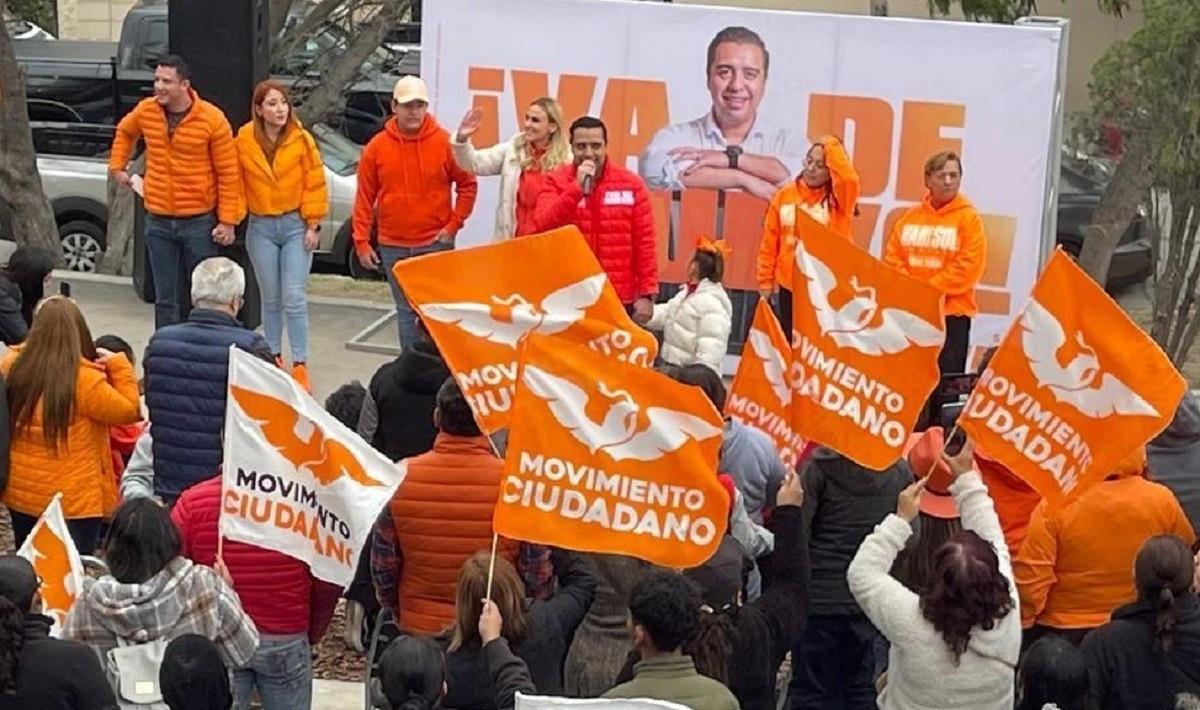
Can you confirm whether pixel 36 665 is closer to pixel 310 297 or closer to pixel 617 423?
pixel 617 423

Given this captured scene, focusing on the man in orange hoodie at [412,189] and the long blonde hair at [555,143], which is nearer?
the long blonde hair at [555,143]

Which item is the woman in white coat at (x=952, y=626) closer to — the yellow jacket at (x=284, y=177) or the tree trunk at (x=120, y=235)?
the yellow jacket at (x=284, y=177)

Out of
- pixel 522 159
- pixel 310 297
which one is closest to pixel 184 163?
Result: pixel 522 159

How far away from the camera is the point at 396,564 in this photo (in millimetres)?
6707

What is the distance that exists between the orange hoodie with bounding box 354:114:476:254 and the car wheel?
6708mm

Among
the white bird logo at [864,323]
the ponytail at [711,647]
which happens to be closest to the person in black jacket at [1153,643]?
the ponytail at [711,647]

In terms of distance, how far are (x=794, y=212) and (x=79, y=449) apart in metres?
4.34

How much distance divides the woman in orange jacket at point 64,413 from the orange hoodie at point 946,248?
438 centimetres

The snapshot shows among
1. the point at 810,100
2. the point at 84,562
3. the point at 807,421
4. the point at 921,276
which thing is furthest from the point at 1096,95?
the point at 84,562

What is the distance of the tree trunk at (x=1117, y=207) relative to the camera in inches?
533

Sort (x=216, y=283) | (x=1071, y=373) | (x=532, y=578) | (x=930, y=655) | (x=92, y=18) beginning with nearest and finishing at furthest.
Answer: (x=930, y=655)
(x=532, y=578)
(x=1071, y=373)
(x=216, y=283)
(x=92, y=18)

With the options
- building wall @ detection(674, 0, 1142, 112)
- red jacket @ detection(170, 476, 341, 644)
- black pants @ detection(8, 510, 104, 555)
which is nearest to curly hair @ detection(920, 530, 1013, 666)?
red jacket @ detection(170, 476, 341, 644)

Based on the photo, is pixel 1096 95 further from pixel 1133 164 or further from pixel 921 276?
pixel 921 276

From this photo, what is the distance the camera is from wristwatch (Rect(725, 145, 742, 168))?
12336 millimetres
